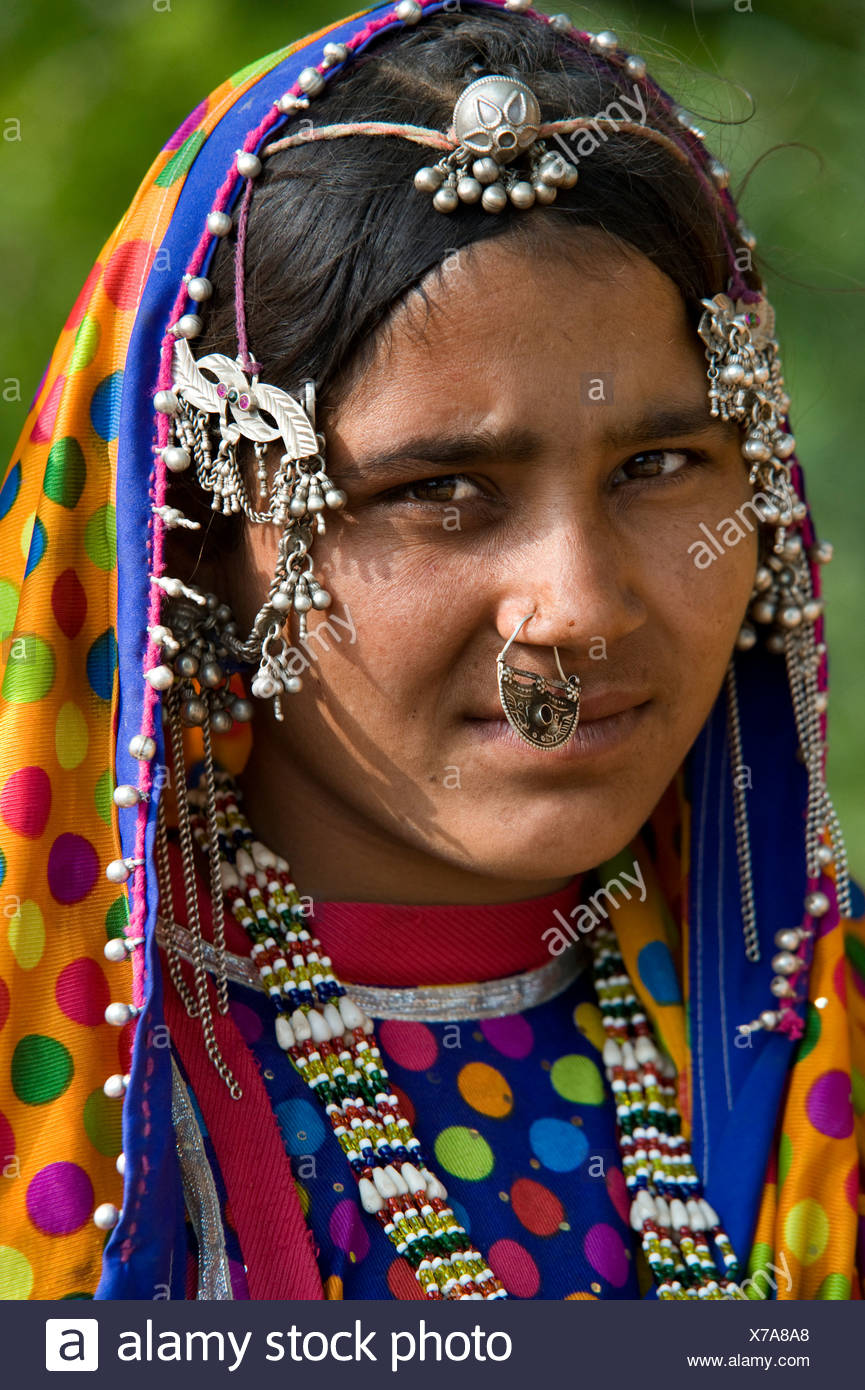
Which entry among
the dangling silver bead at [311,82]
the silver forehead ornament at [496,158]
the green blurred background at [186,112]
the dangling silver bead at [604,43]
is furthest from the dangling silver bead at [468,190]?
the green blurred background at [186,112]

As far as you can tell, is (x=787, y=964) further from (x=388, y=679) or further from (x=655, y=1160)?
(x=388, y=679)

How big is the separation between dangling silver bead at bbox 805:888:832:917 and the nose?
0.60m

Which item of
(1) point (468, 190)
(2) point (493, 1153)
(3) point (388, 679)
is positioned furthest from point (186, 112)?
(2) point (493, 1153)

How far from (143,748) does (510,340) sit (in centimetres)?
60

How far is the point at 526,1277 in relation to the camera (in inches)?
63.9

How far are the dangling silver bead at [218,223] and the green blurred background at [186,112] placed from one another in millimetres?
1687

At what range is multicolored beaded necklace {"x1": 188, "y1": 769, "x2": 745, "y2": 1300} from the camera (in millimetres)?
1604

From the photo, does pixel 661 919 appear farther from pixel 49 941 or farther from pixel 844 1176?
pixel 49 941

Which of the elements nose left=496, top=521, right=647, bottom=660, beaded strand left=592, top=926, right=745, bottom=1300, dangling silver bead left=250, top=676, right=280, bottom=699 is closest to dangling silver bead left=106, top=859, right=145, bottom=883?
dangling silver bead left=250, top=676, right=280, bottom=699

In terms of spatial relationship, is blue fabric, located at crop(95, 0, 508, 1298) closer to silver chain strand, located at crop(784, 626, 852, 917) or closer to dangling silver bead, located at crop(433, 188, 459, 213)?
dangling silver bead, located at crop(433, 188, 459, 213)

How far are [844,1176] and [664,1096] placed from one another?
0.25m

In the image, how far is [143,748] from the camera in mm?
1536

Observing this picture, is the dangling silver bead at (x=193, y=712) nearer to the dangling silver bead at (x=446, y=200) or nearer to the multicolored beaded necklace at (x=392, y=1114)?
the multicolored beaded necklace at (x=392, y=1114)
